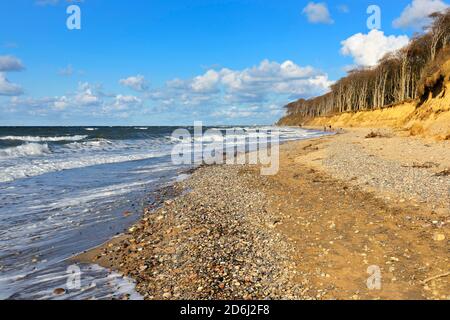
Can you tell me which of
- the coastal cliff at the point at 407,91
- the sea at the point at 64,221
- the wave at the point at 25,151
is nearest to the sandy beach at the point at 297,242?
the sea at the point at 64,221

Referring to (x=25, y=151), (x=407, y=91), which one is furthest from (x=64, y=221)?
(x=407, y=91)

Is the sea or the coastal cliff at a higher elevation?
the coastal cliff

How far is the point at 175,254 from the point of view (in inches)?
297

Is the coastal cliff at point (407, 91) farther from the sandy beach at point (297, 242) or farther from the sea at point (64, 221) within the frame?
the sea at point (64, 221)

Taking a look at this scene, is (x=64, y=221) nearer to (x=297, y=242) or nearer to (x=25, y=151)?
(x=297, y=242)

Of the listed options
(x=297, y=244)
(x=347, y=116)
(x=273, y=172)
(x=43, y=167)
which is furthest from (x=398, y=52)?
(x=297, y=244)

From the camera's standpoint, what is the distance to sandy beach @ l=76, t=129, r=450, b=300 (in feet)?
19.3

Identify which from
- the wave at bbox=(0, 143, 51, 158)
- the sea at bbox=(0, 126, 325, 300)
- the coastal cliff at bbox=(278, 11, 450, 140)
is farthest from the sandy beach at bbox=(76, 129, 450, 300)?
the wave at bbox=(0, 143, 51, 158)

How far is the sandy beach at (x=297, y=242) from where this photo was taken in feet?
19.3

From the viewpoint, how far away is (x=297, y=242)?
25.7ft

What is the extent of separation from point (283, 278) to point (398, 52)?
69.0m

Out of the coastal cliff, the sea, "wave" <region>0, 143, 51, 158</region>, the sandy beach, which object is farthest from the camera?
"wave" <region>0, 143, 51, 158</region>

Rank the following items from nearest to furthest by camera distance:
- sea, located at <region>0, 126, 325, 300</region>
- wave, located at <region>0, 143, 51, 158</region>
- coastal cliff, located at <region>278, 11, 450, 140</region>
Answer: sea, located at <region>0, 126, 325, 300</region>
coastal cliff, located at <region>278, 11, 450, 140</region>
wave, located at <region>0, 143, 51, 158</region>

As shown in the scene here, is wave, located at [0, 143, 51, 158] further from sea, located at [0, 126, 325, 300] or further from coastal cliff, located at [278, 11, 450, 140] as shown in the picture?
coastal cliff, located at [278, 11, 450, 140]
